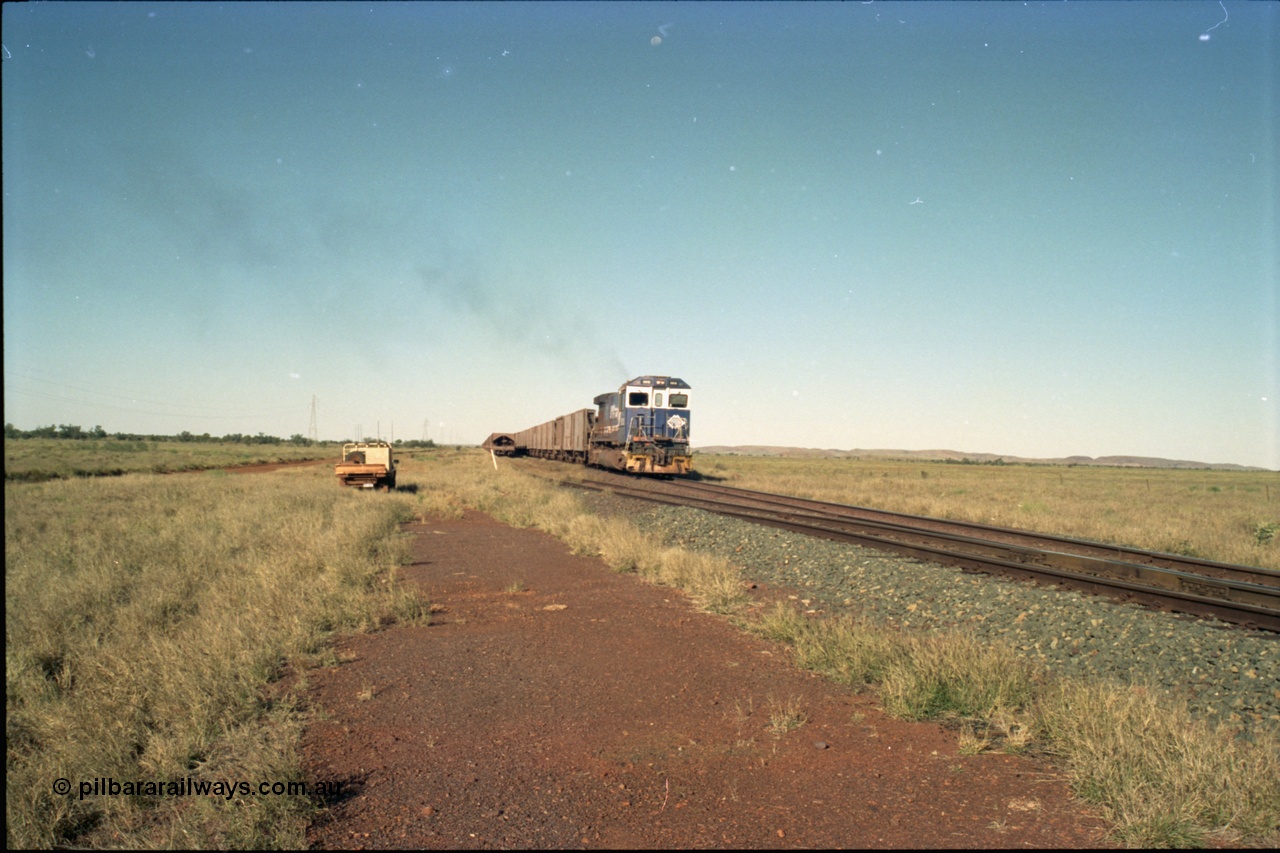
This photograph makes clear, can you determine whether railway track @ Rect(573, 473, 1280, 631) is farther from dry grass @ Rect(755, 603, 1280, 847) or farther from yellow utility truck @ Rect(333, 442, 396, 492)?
yellow utility truck @ Rect(333, 442, 396, 492)

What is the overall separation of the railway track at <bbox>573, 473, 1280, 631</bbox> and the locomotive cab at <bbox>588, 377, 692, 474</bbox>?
11.1 meters

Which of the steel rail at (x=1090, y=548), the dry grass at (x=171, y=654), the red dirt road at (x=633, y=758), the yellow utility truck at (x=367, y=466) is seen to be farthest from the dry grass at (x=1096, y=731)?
the yellow utility truck at (x=367, y=466)

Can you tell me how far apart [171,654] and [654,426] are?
2477 cm

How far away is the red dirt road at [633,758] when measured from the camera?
4.04 meters

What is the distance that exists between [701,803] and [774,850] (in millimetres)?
652

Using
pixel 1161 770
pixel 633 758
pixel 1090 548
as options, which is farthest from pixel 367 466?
pixel 1161 770

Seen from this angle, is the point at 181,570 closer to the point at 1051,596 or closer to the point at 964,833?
the point at 964,833

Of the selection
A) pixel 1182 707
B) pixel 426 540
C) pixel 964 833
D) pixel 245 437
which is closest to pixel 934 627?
pixel 1182 707

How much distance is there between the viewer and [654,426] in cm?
3098

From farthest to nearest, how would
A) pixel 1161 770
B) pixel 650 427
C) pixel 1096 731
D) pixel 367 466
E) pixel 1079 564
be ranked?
1. pixel 650 427
2. pixel 367 466
3. pixel 1079 564
4. pixel 1096 731
5. pixel 1161 770

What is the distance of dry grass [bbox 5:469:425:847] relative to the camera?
4145 mm

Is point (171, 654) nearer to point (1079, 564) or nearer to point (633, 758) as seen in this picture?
point (633, 758)

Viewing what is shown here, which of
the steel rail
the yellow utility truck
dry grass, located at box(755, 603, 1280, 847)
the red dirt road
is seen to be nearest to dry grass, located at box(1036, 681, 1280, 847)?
dry grass, located at box(755, 603, 1280, 847)

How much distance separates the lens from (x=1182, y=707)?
5367mm
